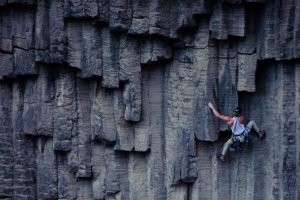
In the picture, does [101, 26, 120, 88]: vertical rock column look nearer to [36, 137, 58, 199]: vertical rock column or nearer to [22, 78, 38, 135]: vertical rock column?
[22, 78, 38, 135]: vertical rock column

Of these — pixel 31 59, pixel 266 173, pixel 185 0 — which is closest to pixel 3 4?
pixel 31 59

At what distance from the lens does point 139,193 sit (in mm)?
10352

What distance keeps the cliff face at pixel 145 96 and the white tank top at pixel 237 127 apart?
0.26 meters

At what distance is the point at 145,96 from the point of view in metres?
10.1

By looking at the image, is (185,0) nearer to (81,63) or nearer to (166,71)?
(166,71)

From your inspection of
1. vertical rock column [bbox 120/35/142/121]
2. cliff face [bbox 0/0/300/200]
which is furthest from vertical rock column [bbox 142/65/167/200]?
vertical rock column [bbox 120/35/142/121]

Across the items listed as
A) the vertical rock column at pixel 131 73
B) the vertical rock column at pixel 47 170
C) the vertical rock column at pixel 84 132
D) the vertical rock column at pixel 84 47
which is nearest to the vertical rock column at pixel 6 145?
the vertical rock column at pixel 47 170

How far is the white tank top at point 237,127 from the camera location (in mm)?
9359

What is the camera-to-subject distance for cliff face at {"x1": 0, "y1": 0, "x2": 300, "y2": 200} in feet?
30.5

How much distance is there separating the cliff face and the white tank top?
0.85 feet

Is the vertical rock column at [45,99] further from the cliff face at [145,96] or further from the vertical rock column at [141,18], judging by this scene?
the vertical rock column at [141,18]

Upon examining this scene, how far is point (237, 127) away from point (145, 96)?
1.40 metres

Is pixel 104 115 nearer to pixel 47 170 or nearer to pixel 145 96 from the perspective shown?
pixel 145 96

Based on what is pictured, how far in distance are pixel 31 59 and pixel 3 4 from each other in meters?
0.84
